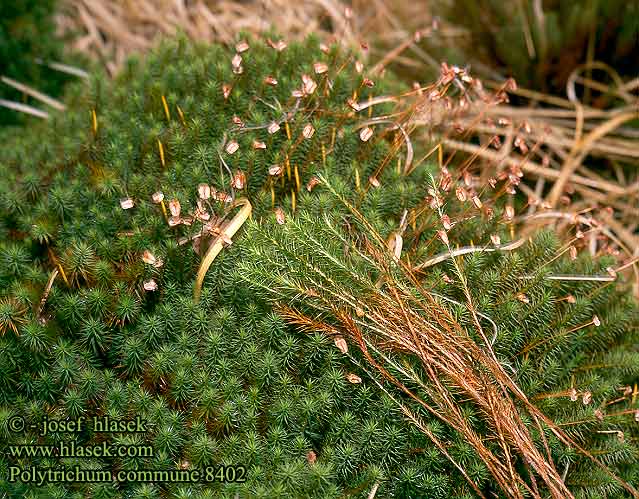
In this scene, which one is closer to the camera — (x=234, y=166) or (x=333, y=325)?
(x=333, y=325)

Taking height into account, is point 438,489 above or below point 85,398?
below

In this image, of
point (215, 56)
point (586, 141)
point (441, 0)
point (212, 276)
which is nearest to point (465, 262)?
point (212, 276)

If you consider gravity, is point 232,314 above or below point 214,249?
below

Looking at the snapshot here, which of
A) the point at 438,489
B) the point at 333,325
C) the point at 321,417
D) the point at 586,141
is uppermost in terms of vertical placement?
the point at 333,325

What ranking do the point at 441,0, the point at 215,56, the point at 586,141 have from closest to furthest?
the point at 215,56 < the point at 586,141 < the point at 441,0

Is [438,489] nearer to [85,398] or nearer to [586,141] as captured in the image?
[85,398]

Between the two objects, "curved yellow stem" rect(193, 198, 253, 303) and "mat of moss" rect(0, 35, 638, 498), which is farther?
"curved yellow stem" rect(193, 198, 253, 303)

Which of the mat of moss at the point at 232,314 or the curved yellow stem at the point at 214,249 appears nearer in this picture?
the mat of moss at the point at 232,314

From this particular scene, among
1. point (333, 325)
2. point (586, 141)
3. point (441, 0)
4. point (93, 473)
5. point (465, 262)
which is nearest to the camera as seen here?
point (93, 473)
